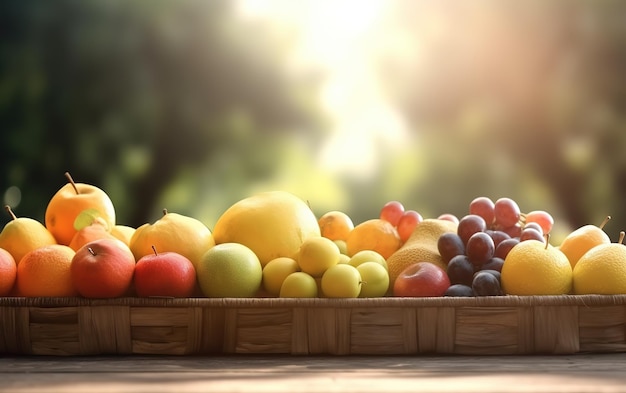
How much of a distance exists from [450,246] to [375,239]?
0.16 meters

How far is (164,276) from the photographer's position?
986 mm

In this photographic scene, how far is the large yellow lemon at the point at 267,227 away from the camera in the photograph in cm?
114

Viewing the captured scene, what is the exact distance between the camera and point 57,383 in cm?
75

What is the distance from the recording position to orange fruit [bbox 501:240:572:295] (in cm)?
102

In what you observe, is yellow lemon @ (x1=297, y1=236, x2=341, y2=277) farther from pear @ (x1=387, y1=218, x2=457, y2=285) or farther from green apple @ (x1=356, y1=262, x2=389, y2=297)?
pear @ (x1=387, y1=218, x2=457, y2=285)

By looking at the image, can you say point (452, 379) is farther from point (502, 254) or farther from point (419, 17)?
point (419, 17)

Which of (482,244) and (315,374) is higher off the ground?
(482,244)

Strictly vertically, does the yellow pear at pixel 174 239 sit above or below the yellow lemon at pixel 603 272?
above

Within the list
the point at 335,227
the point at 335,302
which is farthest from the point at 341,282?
the point at 335,227

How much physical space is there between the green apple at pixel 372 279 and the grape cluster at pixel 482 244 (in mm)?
96

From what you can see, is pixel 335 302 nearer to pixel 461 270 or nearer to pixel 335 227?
pixel 461 270

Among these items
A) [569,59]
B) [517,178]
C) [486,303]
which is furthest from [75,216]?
[569,59]

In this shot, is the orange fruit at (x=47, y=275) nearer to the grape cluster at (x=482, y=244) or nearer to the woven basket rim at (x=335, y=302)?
the woven basket rim at (x=335, y=302)

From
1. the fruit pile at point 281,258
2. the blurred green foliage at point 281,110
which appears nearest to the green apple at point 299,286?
the fruit pile at point 281,258
